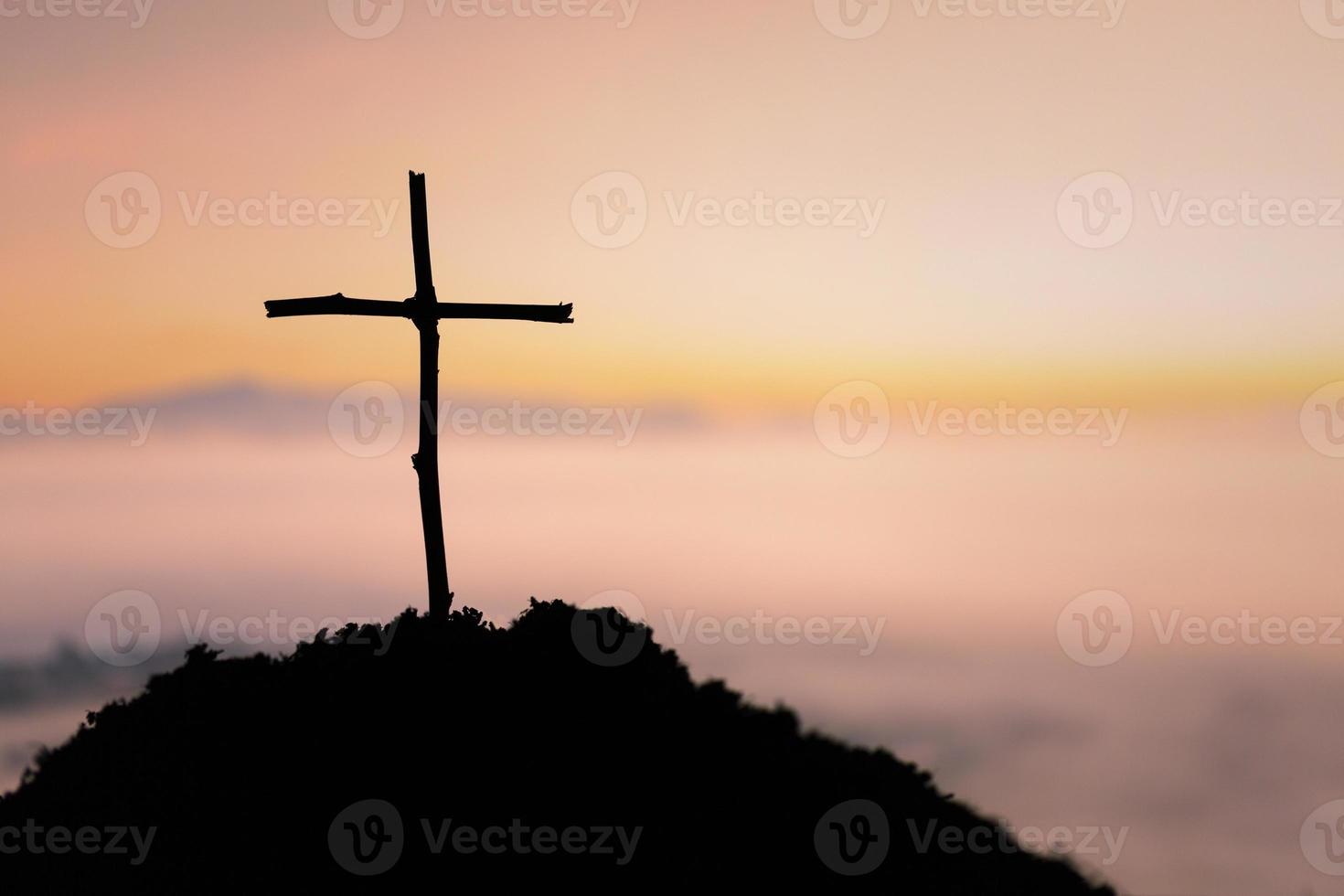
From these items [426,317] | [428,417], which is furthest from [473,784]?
[426,317]

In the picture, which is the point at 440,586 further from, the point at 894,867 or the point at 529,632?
the point at 894,867

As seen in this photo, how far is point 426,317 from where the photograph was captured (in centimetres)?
1647

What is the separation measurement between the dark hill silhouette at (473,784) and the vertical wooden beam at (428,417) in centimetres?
61

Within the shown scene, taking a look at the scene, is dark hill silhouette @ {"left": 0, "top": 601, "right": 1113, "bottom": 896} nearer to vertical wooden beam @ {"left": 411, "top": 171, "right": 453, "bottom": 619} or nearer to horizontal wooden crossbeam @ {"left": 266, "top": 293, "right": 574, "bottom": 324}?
vertical wooden beam @ {"left": 411, "top": 171, "right": 453, "bottom": 619}

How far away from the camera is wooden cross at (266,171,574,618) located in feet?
53.4

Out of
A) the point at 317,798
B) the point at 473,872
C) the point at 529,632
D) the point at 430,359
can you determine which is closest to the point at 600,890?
the point at 473,872

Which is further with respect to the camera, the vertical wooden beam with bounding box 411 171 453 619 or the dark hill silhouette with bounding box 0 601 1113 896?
the vertical wooden beam with bounding box 411 171 453 619

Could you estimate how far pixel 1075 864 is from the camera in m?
15.9

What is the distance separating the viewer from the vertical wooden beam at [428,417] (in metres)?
16.2

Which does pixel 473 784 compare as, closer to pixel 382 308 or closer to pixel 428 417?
pixel 428 417

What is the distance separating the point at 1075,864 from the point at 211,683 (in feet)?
38.6

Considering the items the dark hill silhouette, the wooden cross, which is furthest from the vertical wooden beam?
the dark hill silhouette

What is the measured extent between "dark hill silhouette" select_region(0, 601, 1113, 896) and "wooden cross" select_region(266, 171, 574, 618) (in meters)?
0.82

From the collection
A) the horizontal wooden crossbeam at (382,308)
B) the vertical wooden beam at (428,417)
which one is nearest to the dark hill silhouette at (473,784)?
the vertical wooden beam at (428,417)
